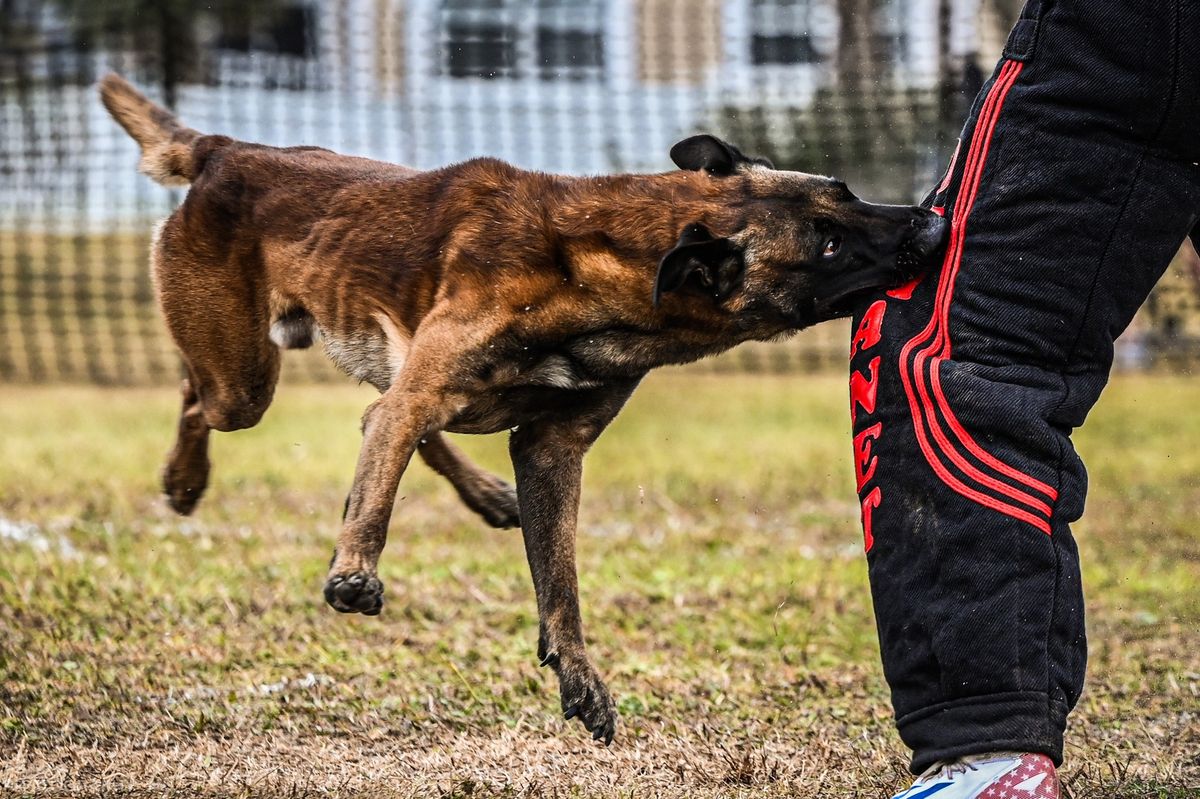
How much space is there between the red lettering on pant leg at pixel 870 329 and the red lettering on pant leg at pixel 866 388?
0.06 m

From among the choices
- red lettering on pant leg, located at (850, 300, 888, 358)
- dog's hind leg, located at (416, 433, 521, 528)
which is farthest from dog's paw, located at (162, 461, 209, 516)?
red lettering on pant leg, located at (850, 300, 888, 358)

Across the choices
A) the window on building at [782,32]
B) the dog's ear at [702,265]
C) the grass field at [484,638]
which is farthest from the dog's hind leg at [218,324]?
the window on building at [782,32]

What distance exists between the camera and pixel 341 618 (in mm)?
5012

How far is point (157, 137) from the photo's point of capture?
15.4 ft

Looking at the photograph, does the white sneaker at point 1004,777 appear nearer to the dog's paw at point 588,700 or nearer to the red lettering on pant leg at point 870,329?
the red lettering on pant leg at point 870,329

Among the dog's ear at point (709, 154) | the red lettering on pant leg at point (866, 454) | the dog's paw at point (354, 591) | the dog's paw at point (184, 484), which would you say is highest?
the dog's ear at point (709, 154)

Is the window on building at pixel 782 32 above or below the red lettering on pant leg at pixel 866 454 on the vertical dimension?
above

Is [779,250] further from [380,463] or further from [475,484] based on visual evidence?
[475,484]

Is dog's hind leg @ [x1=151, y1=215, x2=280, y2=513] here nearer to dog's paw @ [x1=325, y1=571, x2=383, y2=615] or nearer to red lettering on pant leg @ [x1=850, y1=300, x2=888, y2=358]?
dog's paw @ [x1=325, y1=571, x2=383, y2=615]

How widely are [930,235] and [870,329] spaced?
23cm

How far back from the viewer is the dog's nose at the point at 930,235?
3.00m

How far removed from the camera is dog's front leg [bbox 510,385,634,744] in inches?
150

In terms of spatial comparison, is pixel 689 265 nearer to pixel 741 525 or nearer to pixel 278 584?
pixel 278 584

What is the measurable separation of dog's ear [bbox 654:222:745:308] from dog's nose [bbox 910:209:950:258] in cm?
54
